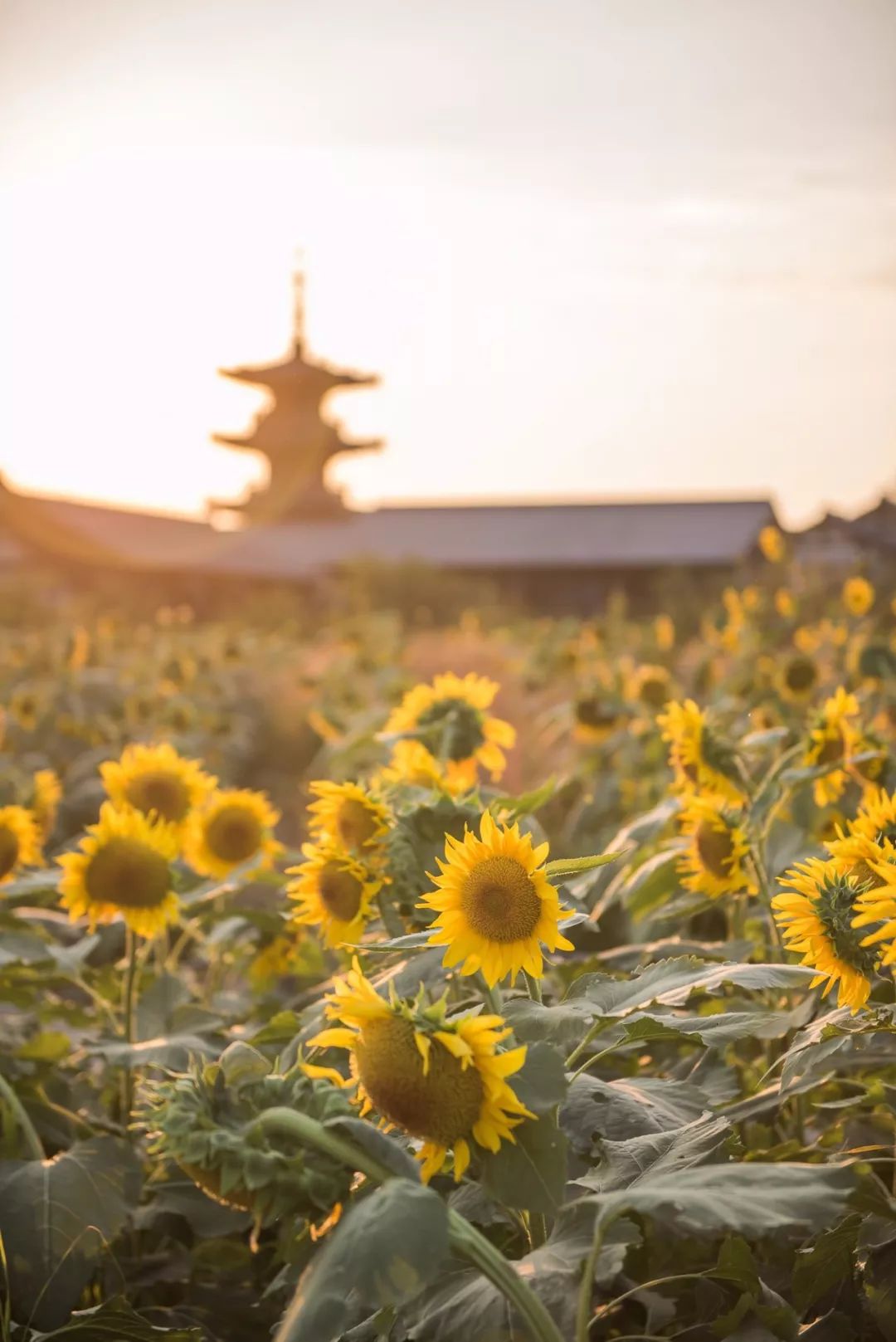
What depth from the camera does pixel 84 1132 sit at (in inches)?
90.0

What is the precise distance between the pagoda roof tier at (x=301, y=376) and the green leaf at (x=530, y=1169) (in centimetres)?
3902

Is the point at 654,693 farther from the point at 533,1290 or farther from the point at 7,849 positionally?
the point at 533,1290

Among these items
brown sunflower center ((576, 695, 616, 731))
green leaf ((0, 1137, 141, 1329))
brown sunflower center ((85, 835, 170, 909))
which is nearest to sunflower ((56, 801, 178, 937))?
brown sunflower center ((85, 835, 170, 909))

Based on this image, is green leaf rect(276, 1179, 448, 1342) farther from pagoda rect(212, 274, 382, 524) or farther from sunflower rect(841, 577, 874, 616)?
pagoda rect(212, 274, 382, 524)

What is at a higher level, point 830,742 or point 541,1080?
point 830,742

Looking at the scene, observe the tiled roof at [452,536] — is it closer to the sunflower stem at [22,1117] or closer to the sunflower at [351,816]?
the sunflower stem at [22,1117]

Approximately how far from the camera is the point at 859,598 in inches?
209

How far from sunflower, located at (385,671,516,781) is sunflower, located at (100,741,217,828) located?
18.0 inches

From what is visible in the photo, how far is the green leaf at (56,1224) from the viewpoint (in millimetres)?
1804

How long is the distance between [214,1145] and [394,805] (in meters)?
0.89

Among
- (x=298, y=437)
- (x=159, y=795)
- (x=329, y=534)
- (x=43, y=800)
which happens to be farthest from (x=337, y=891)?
(x=298, y=437)

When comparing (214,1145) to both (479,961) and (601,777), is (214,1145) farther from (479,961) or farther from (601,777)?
(601,777)

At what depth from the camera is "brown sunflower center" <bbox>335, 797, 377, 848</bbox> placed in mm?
1836

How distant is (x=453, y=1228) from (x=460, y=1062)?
0.15 metres
